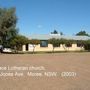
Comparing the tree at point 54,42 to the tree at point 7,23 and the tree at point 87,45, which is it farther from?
the tree at point 7,23

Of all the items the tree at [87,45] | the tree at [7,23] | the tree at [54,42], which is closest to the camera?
the tree at [7,23]

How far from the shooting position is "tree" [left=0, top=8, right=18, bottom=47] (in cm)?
5228

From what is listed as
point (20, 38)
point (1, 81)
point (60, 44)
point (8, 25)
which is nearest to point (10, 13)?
point (8, 25)

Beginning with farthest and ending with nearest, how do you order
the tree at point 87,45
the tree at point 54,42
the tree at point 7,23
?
the tree at point 87,45, the tree at point 54,42, the tree at point 7,23

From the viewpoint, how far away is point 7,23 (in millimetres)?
53312

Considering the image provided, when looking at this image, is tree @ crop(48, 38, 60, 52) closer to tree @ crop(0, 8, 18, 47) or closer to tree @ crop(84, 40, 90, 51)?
tree @ crop(84, 40, 90, 51)

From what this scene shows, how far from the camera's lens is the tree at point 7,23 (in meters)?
52.3

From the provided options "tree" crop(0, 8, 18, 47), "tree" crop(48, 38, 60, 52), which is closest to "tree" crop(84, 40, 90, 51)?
"tree" crop(48, 38, 60, 52)

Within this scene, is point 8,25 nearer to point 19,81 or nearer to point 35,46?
point 35,46

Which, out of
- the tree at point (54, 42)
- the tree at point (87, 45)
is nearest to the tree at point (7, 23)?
the tree at point (54, 42)

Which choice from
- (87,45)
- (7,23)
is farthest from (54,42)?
(7,23)

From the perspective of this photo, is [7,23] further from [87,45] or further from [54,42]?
[87,45]

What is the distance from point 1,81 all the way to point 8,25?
4100cm

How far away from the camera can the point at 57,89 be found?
11.1 meters
